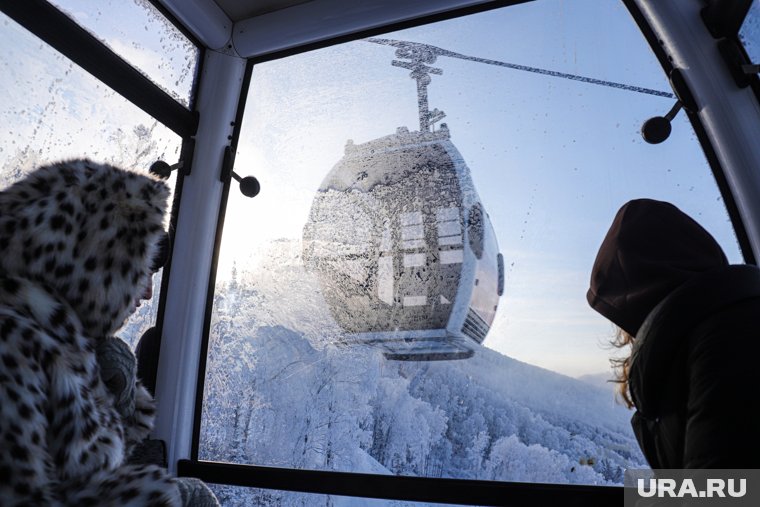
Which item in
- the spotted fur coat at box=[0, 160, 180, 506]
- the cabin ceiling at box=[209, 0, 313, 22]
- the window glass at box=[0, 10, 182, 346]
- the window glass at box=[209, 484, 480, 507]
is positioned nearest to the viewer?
the spotted fur coat at box=[0, 160, 180, 506]

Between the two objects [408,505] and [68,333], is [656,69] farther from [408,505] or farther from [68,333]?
[68,333]

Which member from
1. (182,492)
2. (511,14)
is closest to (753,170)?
(511,14)

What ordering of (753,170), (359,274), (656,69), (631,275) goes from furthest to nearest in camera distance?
(359,274) < (656,69) < (753,170) < (631,275)

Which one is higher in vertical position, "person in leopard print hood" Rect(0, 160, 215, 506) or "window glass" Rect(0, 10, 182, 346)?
"window glass" Rect(0, 10, 182, 346)

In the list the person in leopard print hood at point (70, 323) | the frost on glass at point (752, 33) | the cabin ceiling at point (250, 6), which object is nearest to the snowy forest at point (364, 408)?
the person in leopard print hood at point (70, 323)

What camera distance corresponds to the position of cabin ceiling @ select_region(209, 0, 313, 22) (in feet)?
6.91

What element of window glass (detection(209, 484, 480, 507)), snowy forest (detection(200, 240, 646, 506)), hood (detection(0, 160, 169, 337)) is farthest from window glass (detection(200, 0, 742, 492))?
hood (detection(0, 160, 169, 337))

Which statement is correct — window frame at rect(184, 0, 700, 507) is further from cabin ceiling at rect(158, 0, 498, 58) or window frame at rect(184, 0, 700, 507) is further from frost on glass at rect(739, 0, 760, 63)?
frost on glass at rect(739, 0, 760, 63)

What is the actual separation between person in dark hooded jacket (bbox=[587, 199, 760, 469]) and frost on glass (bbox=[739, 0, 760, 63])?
30.7 inches

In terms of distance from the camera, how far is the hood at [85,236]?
1081 millimetres

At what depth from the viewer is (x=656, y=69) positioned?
1.71 meters

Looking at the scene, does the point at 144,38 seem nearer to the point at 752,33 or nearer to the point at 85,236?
the point at 85,236

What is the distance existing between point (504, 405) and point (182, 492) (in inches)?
41.5

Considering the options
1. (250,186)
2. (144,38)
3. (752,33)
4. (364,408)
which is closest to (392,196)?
(250,186)
